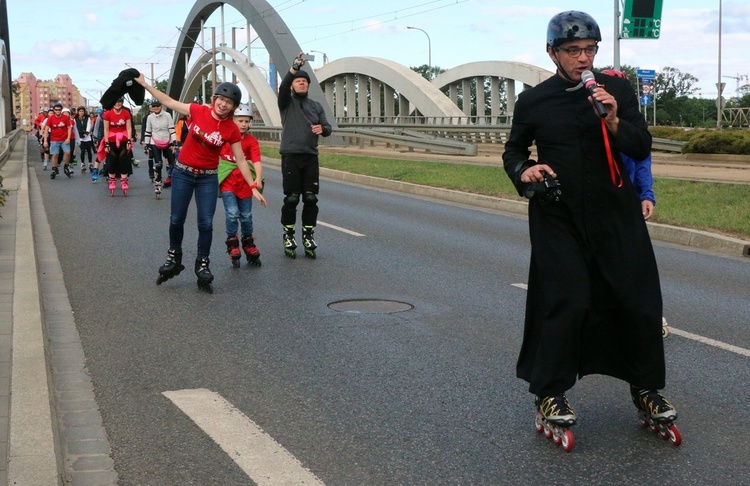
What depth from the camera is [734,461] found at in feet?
14.3

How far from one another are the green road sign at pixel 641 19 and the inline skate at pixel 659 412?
15937mm

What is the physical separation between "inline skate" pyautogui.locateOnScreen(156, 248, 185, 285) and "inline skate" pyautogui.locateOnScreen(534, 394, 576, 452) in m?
5.15

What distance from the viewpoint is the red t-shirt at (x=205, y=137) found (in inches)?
342

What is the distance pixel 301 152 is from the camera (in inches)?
425

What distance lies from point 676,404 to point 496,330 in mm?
2064

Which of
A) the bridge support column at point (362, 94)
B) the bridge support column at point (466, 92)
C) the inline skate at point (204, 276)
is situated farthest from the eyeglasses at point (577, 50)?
the bridge support column at point (362, 94)

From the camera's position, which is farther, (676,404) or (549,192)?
(676,404)

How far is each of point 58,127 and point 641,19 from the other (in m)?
13.9

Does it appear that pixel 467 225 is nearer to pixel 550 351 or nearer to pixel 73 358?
→ pixel 73 358

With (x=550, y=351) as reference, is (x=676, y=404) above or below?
below

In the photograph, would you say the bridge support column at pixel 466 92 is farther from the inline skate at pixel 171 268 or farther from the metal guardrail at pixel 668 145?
the inline skate at pixel 171 268

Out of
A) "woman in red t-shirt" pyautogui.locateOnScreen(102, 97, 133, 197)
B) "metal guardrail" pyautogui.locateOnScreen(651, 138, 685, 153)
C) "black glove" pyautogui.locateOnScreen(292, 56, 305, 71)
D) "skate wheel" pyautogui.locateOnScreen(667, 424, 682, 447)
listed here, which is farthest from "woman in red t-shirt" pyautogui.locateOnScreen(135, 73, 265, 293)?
"metal guardrail" pyautogui.locateOnScreen(651, 138, 685, 153)

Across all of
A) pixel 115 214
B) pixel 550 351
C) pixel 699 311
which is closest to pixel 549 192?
pixel 550 351

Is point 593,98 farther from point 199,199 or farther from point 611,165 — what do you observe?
point 199,199
